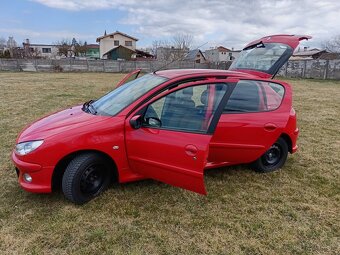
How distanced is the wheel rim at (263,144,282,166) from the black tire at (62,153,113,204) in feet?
7.11

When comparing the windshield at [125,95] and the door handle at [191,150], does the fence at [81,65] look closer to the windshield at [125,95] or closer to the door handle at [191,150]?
the windshield at [125,95]

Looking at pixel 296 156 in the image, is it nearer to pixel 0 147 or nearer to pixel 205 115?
pixel 205 115

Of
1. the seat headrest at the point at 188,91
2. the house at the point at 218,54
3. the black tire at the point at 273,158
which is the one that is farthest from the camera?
the house at the point at 218,54

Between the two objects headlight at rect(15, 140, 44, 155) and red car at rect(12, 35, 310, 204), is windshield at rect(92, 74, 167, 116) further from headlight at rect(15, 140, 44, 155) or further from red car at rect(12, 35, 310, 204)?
headlight at rect(15, 140, 44, 155)

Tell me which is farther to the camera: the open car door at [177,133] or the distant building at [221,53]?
the distant building at [221,53]

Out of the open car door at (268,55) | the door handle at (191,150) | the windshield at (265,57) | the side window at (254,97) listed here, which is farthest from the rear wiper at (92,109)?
the windshield at (265,57)

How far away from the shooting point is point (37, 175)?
2893 mm

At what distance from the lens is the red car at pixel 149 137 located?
2852 millimetres

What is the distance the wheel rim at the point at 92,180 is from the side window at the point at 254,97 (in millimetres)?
1638

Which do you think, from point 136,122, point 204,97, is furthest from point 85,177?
point 204,97

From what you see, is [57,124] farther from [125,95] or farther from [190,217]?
[190,217]

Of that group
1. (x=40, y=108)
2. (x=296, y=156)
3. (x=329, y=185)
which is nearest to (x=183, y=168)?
(x=329, y=185)

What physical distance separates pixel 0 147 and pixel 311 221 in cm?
470

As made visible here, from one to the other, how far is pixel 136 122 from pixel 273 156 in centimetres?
220
